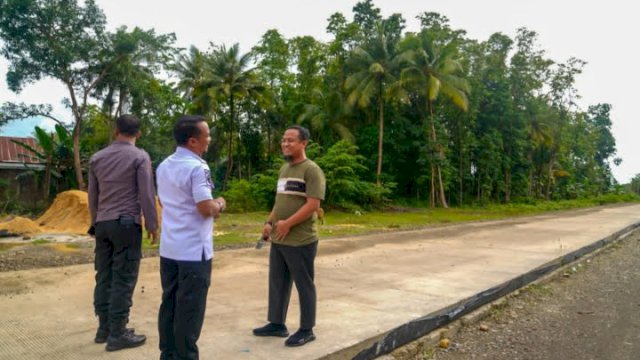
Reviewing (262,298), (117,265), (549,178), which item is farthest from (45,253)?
(549,178)

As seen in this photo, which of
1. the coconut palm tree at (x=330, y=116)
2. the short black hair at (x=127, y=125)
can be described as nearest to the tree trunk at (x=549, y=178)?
the coconut palm tree at (x=330, y=116)

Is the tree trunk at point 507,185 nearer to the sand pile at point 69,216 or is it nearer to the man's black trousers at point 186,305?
the sand pile at point 69,216

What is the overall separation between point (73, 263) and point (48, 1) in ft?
57.4

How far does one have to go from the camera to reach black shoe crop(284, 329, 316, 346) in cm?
359

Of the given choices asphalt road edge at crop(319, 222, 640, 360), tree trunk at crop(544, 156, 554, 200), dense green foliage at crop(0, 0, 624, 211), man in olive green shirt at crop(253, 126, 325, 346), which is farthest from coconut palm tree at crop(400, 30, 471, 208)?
man in olive green shirt at crop(253, 126, 325, 346)

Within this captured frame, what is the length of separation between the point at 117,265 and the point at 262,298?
1919mm

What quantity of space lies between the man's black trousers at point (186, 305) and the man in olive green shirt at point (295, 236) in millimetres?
802

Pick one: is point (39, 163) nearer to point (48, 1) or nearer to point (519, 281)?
point (48, 1)

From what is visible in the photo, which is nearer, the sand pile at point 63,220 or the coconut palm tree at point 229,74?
the sand pile at point 63,220

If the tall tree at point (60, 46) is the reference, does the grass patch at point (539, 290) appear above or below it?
below

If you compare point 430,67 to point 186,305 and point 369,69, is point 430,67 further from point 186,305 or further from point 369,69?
point 186,305

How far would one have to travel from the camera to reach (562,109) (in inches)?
1614

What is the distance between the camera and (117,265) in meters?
3.49

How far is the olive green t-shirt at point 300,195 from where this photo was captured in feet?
12.0
